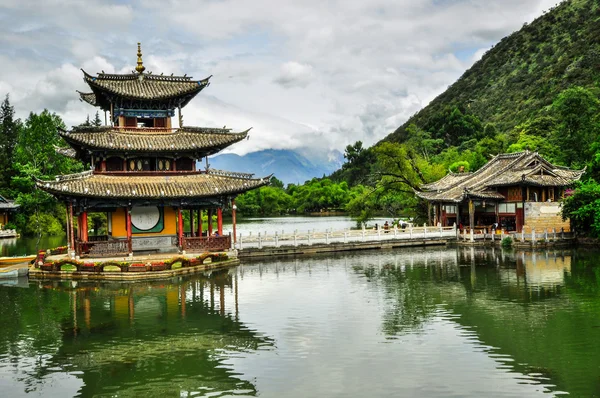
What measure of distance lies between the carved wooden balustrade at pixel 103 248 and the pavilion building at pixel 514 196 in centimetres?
2375

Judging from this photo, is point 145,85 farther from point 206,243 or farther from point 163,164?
point 206,243

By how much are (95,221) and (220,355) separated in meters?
46.3

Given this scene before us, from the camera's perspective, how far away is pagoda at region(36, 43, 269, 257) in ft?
96.4

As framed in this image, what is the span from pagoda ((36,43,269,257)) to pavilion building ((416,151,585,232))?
1733cm

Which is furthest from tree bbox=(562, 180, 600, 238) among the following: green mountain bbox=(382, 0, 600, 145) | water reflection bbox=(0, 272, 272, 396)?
green mountain bbox=(382, 0, 600, 145)

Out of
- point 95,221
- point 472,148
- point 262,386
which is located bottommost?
point 262,386

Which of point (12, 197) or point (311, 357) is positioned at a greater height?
point (12, 197)

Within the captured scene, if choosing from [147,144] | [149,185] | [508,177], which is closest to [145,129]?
[147,144]

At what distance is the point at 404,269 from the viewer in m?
29.3

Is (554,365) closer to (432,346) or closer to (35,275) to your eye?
(432,346)

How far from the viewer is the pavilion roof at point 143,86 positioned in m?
31.1

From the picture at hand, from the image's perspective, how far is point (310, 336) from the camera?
51.9 ft

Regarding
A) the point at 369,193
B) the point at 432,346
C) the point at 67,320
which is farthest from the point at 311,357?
the point at 369,193

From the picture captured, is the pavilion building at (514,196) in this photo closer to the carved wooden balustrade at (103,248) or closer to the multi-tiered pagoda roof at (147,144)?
the multi-tiered pagoda roof at (147,144)
